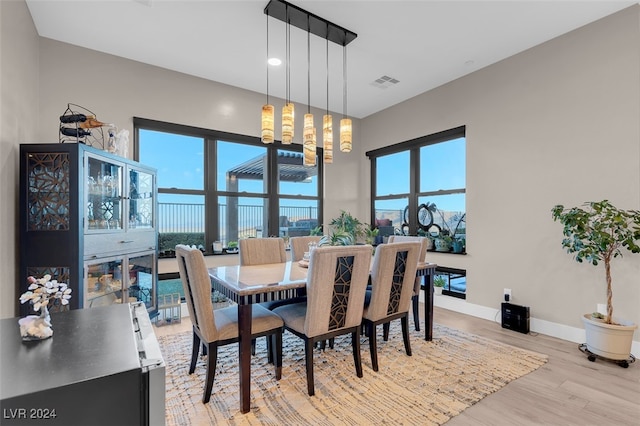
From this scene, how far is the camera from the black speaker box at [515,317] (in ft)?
11.2

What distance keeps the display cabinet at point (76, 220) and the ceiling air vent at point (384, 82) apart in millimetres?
3236

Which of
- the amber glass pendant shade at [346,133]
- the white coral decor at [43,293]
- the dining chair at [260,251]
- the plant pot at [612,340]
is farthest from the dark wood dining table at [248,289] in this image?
the plant pot at [612,340]

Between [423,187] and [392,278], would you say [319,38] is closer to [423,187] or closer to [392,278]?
[392,278]

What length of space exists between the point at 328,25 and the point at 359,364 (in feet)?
10.0

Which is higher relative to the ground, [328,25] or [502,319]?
[328,25]

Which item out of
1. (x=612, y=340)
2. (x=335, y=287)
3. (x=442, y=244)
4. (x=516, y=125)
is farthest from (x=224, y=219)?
(x=612, y=340)

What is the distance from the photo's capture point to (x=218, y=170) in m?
4.50

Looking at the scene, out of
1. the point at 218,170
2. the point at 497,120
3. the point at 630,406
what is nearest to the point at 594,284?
the point at 630,406

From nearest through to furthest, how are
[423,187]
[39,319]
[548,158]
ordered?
[39,319] < [548,158] < [423,187]

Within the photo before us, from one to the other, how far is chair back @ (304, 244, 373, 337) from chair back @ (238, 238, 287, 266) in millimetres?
1291

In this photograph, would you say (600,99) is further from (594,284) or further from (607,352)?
(607,352)

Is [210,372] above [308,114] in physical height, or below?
below

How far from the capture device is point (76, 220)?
8.55 ft

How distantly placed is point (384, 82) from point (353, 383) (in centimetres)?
371
